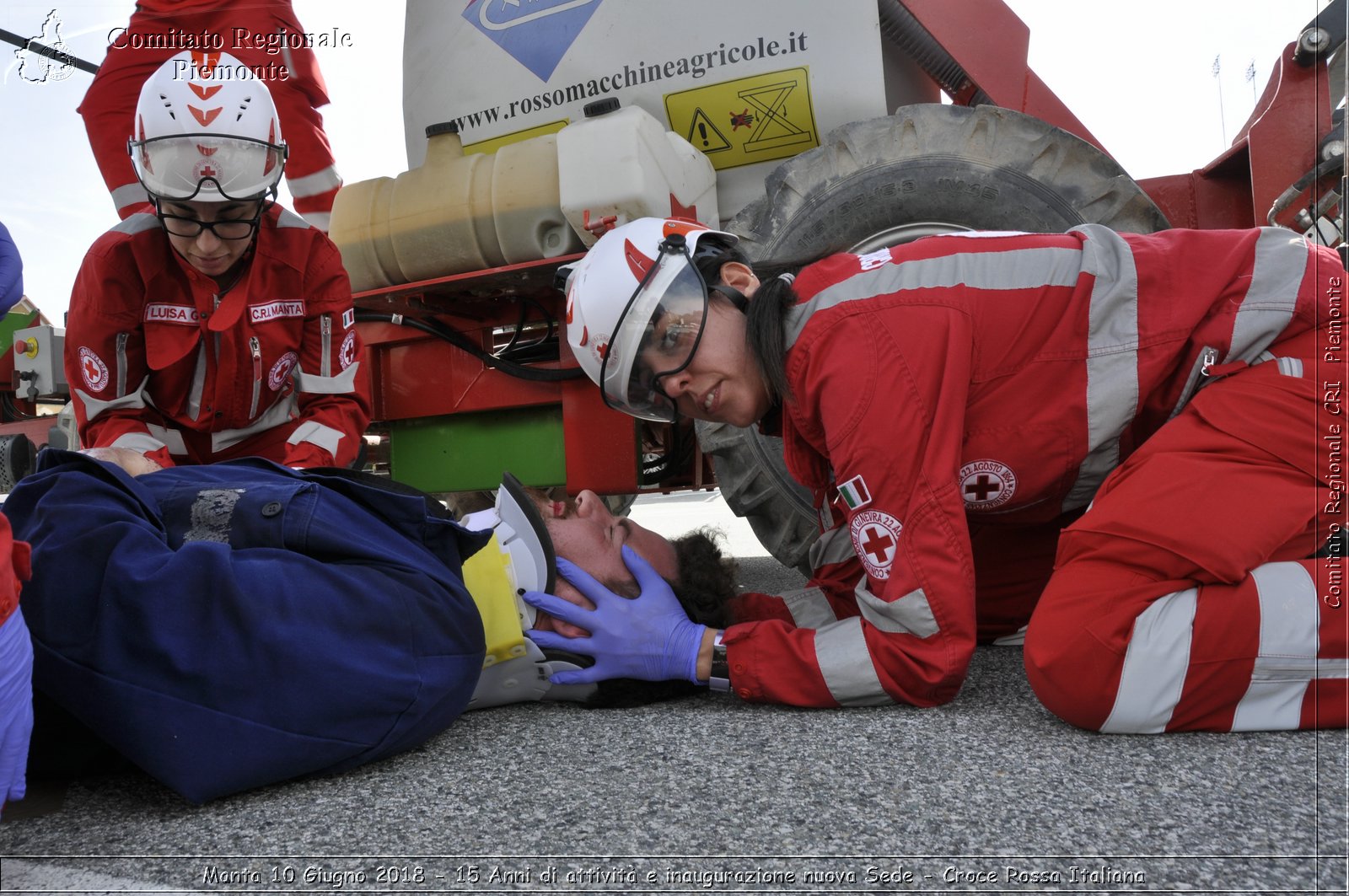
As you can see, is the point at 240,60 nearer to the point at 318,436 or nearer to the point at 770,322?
the point at 318,436

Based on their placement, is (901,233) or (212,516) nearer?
(212,516)

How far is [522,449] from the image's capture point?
339 centimetres

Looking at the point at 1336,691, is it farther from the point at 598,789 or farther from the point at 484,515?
the point at 484,515

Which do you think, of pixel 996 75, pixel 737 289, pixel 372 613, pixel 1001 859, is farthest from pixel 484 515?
pixel 996 75

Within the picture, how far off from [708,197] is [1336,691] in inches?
94.5

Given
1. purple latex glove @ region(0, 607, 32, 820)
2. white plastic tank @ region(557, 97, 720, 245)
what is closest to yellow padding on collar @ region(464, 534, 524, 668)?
purple latex glove @ region(0, 607, 32, 820)

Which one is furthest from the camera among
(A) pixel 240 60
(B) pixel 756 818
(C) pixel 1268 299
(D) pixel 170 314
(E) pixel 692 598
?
(A) pixel 240 60

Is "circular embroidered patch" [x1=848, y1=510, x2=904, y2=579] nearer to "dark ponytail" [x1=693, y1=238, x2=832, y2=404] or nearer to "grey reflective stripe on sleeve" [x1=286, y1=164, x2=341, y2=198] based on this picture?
"dark ponytail" [x1=693, y1=238, x2=832, y2=404]

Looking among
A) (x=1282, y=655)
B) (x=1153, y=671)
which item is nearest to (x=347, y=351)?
(x=1153, y=671)

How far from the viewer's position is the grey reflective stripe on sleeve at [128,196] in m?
3.51

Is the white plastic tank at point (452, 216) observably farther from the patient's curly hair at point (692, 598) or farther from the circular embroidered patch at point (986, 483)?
the circular embroidered patch at point (986, 483)

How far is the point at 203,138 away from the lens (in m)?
2.70

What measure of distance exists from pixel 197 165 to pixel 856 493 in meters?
2.22

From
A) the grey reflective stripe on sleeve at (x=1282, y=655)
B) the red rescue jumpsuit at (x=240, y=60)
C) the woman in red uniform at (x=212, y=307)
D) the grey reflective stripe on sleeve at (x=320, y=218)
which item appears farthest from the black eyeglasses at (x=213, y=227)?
the grey reflective stripe on sleeve at (x=1282, y=655)
